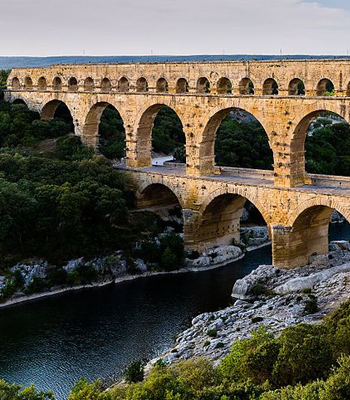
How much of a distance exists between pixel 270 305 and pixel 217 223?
10.7m

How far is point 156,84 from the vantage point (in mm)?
41906

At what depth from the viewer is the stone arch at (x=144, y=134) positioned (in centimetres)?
4300

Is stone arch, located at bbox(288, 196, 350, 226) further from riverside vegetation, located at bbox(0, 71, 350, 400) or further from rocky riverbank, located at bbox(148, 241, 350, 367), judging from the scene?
riverside vegetation, located at bbox(0, 71, 350, 400)

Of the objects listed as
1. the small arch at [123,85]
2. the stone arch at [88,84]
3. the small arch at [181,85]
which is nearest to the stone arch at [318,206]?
the small arch at [181,85]

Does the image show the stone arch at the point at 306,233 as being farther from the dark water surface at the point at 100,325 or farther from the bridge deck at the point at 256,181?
the dark water surface at the point at 100,325

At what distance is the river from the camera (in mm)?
27844

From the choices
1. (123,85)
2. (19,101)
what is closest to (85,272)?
(123,85)

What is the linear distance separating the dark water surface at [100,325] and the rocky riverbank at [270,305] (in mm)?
1315

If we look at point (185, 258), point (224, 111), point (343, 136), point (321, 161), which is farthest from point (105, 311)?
point (343, 136)

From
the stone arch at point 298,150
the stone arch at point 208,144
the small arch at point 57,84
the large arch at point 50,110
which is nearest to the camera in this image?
the stone arch at point 298,150

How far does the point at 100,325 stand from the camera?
3212cm

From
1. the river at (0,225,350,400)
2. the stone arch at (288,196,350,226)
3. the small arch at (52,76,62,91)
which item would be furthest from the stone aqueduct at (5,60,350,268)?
the river at (0,225,350,400)

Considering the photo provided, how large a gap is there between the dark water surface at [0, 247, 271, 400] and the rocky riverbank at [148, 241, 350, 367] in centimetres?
132

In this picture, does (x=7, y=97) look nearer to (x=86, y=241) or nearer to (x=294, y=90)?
(x=86, y=241)
